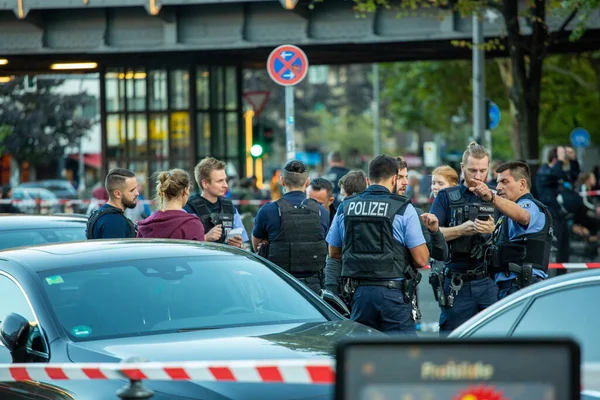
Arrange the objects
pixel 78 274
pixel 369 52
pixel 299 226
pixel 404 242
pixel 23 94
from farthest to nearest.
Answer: pixel 23 94
pixel 369 52
pixel 299 226
pixel 404 242
pixel 78 274

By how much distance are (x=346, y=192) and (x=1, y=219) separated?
2898mm

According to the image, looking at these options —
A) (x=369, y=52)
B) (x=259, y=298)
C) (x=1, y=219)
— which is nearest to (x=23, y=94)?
(x=369, y=52)

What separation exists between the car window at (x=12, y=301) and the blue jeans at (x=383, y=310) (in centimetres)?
241

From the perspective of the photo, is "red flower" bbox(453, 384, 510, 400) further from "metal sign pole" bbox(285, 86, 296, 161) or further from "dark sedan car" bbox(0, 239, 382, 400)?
"metal sign pole" bbox(285, 86, 296, 161)

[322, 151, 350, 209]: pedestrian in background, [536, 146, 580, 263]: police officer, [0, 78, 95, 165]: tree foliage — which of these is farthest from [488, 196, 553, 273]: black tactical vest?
[0, 78, 95, 165]: tree foliage

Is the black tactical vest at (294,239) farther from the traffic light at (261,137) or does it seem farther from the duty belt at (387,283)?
the traffic light at (261,137)

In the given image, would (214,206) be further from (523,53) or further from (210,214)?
(523,53)

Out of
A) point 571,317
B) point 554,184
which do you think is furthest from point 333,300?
point 554,184

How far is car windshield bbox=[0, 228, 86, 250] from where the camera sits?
9352 millimetres

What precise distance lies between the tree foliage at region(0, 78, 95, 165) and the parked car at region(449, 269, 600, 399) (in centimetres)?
4362

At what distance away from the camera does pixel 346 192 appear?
1002 centimetres

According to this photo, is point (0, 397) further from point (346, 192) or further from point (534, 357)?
point (346, 192)

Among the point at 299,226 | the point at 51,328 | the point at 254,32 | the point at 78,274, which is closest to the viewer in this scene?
the point at 51,328

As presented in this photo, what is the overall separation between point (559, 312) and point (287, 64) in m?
11.6
